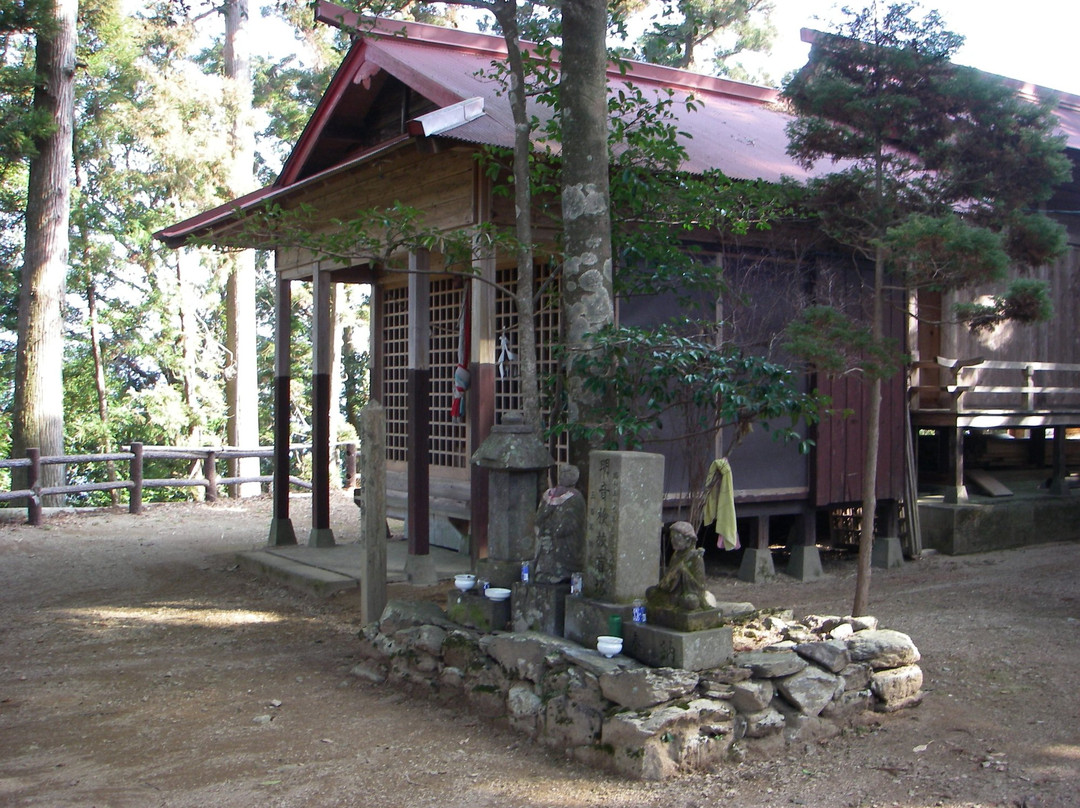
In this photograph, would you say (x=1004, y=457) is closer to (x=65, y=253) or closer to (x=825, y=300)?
(x=825, y=300)

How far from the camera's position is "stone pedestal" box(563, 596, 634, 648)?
554cm

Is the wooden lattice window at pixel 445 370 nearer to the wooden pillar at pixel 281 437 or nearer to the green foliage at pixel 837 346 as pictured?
the wooden pillar at pixel 281 437

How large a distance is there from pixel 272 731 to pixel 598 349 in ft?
10.1

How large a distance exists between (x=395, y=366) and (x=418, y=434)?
3.70 meters

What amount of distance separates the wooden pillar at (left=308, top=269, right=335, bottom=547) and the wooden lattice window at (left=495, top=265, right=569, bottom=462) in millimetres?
2039

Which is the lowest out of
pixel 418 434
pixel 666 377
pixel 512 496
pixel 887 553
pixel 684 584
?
pixel 887 553

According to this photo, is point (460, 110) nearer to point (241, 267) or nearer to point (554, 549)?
point (554, 549)

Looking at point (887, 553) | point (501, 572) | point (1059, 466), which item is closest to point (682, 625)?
point (501, 572)

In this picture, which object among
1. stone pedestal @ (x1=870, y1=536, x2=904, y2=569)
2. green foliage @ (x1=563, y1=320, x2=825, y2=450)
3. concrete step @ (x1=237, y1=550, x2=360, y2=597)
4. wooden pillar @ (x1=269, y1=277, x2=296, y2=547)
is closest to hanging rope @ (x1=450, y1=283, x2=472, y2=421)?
concrete step @ (x1=237, y1=550, x2=360, y2=597)

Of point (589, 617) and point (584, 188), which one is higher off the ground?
point (584, 188)

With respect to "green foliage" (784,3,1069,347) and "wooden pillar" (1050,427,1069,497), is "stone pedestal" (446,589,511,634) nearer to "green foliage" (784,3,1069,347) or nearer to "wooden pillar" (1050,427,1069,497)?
"green foliage" (784,3,1069,347)

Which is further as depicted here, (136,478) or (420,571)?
(136,478)

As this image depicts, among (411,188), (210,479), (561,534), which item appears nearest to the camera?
(561,534)

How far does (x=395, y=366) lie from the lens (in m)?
12.7
